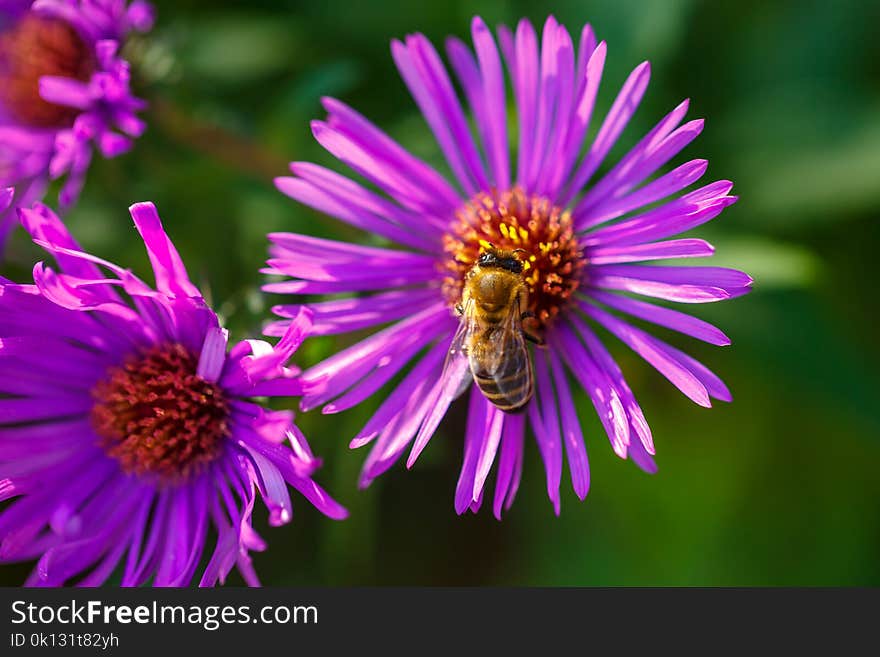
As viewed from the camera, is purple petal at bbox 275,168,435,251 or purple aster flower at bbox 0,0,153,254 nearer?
purple petal at bbox 275,168,435,251

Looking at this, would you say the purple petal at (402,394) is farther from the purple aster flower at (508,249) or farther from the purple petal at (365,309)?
the purple petal at (365,309)

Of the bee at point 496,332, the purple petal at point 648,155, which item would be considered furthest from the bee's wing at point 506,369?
the purple petal at point 648,155

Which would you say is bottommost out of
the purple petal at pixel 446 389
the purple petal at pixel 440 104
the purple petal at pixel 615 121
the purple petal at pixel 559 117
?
the purple petal at pixel 446 389

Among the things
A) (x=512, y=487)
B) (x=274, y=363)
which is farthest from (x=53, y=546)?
(x=512, y=487)

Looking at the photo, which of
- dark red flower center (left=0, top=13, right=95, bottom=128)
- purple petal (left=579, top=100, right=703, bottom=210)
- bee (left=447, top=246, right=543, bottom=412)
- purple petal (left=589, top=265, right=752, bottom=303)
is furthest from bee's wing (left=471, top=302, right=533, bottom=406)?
dark red flower center (left=0, top=13, right=95, bottom=128)

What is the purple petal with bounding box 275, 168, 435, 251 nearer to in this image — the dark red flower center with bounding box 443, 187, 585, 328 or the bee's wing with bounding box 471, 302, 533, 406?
the dark red flower center with bounding box 443, 187, 585, 328

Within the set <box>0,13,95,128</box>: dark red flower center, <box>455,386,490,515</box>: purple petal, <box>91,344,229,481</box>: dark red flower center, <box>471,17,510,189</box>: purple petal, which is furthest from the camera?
<box>0,13,95,128</box>: dark red flower center

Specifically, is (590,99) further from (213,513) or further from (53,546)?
(53,546)
